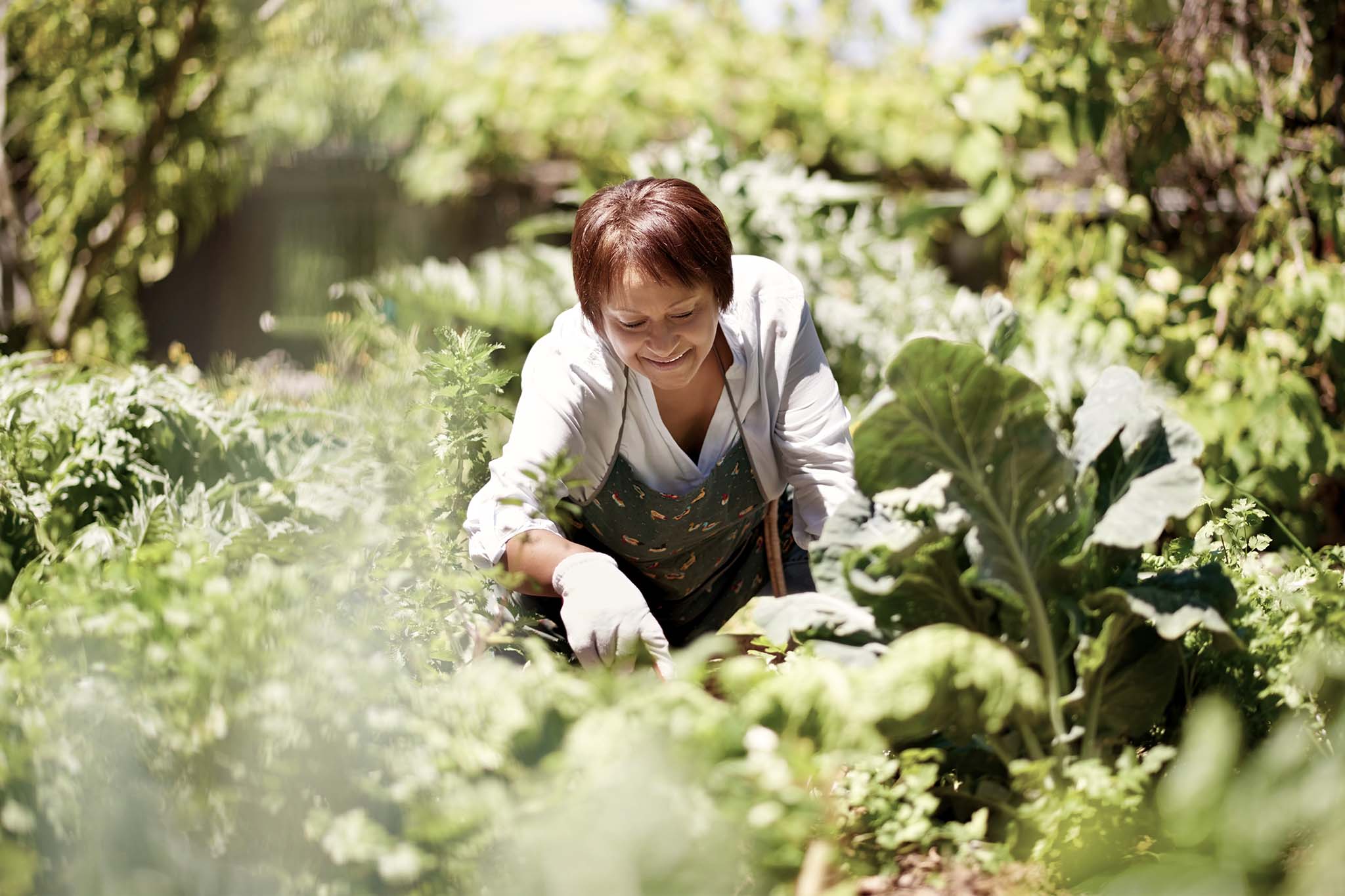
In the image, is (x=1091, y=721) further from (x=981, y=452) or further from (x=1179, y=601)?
(x=981, y=452)

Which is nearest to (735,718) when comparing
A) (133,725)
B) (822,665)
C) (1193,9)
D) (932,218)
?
→ (822,665)

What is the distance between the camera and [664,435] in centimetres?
178

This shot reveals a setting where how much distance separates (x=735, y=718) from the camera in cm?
100

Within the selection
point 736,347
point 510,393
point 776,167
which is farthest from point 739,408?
point 776,167

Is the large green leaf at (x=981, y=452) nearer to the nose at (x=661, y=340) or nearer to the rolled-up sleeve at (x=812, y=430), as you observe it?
the nose at (x=661, y=340)

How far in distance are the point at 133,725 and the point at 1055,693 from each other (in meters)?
0.88

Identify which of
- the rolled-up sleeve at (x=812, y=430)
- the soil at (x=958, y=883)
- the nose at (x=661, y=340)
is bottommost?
the soil at (x=958, y=883)

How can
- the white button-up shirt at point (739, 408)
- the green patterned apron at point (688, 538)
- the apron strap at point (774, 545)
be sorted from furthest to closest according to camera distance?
the apron strap at point (774, 545), the green patterned apron at point (688, 538), the white button-up shirt at point (739, 408)

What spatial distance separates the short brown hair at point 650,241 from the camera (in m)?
1.48

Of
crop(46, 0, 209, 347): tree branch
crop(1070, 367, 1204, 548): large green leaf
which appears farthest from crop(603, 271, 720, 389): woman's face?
crop(46, 0, 209, 347): tree branch

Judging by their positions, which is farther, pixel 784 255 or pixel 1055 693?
pixel 784 255

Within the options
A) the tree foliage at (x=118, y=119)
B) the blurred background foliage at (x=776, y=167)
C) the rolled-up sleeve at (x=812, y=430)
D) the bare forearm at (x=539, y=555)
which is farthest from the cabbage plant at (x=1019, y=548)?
the tree foliage at (x=118, y=119)

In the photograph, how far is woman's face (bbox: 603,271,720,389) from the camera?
150 centimetres

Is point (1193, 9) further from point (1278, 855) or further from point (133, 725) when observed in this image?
point (133, 725)
